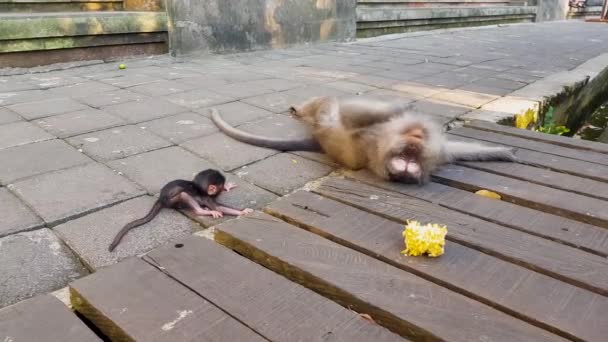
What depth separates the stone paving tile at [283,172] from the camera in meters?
2.58

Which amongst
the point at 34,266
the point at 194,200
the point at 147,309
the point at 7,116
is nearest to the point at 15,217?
the point at 34,266

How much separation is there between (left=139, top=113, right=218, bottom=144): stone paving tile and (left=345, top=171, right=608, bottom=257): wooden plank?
1.19m

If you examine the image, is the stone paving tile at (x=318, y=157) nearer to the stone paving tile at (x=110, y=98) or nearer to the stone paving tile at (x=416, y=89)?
the stone paving tile at (x=110, y=98)

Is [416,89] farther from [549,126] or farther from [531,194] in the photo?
[531,194]

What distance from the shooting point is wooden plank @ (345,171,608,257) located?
1.99 metres

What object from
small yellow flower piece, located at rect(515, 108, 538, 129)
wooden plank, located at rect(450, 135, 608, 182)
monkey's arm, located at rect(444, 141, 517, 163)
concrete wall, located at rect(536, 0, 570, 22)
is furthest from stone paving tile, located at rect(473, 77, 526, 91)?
A: concrete wall, located at rect(536, 0, 570, 22)

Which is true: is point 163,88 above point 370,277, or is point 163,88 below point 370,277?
above

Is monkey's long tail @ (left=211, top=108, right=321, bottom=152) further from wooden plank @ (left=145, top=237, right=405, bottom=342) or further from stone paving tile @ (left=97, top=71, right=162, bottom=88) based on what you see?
stone paving tile @ (left=97, top=71, right=162, bottom=88)

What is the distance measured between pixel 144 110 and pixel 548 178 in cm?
272

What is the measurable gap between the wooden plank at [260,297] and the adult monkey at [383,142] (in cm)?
107

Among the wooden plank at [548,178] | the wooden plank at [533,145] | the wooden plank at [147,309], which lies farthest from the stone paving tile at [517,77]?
the wooden plank at [147,309]

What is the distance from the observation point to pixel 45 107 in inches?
147

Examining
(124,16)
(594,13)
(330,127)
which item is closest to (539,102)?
(330,127)

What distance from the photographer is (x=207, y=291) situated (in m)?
1.57
